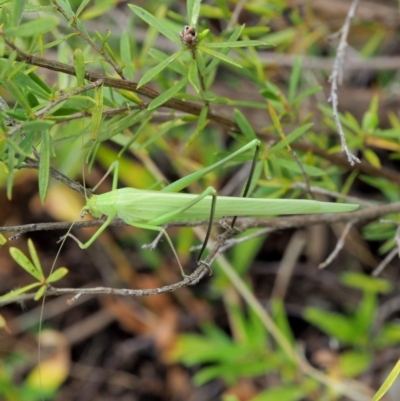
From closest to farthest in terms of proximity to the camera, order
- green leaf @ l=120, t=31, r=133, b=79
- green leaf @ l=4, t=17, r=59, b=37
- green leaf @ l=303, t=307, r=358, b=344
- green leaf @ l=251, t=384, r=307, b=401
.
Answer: green leaf @ l=4, t=17, r=59, b=37 < green leaf @ l=120, t=31, r=133, b=79 < green leaf @ l=251, t=384, r=307, b=401 < green leaf @ l=303, t=307, r=358, b=344

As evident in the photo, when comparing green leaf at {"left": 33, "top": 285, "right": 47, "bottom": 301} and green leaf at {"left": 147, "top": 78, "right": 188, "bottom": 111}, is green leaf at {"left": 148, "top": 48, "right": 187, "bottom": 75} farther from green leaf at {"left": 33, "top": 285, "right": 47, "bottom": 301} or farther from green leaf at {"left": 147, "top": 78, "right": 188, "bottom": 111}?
green leaf at {"left": 33, "top": 285, "right": 47, "bottom": 301}

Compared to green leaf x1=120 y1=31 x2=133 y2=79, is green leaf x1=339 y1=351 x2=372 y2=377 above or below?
below

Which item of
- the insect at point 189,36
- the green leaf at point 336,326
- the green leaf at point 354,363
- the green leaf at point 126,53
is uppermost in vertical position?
the insect at point 189,36

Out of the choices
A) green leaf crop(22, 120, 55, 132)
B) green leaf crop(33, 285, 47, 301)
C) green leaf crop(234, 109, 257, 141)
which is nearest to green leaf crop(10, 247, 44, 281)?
green leaf crop(33, 285, 47, 301)

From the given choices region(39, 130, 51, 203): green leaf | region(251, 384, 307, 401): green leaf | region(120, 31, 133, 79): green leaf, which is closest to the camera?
region(39, 130, 51, 203): green leaf

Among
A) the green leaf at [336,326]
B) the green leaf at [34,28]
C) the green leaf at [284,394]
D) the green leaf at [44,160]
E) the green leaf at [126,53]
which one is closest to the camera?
the green leaf at [34,28]

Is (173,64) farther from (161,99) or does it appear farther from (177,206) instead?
(177,206)

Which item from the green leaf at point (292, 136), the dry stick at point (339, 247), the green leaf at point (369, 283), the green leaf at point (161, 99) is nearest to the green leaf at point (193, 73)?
the green leaf at point (161, 99)

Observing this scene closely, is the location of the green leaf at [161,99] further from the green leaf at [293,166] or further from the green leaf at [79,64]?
the green leaf at [293,166]
